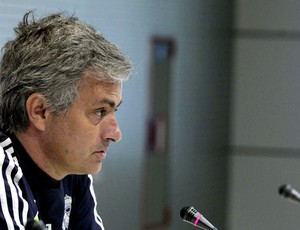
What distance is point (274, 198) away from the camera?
605cm

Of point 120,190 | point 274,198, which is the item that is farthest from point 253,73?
point 120,190

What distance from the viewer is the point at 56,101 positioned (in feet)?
5.80

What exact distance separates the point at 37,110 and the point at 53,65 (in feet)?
0.38

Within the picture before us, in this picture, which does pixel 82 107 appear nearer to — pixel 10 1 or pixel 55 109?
pixel 55 109

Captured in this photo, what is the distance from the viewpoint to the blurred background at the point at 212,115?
4941mm

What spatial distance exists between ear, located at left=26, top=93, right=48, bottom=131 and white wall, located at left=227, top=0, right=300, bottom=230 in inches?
175

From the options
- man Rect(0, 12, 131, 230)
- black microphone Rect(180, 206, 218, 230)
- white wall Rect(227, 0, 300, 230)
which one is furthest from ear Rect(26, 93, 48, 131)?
white wall Rect(227, 0, 300, 230)

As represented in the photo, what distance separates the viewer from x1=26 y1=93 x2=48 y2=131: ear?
176 centimetres

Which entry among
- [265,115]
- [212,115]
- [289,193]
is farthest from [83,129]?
[265,115]

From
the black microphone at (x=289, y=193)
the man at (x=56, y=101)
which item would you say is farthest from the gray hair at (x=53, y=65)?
the black microphone at (x=289, y=193)

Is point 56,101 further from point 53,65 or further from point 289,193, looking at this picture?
point 289,193

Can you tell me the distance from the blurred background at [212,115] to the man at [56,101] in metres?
2.77

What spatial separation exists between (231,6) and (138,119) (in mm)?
1910

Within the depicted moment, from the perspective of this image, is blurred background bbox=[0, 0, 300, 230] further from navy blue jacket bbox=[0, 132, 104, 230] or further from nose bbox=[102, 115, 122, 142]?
nose bbox=[102, 115, 122, 142]
